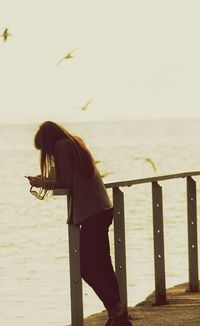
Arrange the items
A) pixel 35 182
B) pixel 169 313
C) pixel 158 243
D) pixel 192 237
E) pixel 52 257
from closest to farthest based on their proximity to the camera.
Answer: pixel 35 182 → pixel 169 313 → pixel 158 243 → pixel 192 237 → pixel 52 257

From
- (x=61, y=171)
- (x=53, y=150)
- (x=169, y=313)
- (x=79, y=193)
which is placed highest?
(x=53, y=150)

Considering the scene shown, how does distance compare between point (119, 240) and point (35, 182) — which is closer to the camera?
point (35, 182)

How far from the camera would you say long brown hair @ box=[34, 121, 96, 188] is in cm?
696

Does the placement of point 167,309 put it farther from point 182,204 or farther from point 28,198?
point 28,198

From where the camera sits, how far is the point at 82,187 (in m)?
7.02

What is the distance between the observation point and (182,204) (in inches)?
1232

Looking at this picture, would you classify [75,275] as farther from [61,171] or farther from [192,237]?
[192,237]

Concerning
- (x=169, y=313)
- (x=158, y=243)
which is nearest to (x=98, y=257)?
(x=169, y=313)

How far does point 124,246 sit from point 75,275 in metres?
0.71

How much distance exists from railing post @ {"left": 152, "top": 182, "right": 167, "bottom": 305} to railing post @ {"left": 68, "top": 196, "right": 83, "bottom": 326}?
129cm

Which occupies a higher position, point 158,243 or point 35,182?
point 35,182

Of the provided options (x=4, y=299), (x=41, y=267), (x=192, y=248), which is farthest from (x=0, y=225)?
(x=192, y=248)

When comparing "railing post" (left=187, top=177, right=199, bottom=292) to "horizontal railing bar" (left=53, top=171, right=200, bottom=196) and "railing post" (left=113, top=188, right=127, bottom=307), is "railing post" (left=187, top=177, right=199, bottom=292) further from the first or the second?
"railing post" (left=113, top=188, right=127, bottom=307)

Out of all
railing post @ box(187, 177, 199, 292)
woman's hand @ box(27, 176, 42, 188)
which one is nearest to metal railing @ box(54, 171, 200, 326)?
railing post @ box(187, 177, 199, 292)
